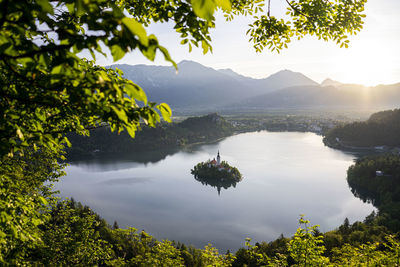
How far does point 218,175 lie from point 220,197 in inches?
479

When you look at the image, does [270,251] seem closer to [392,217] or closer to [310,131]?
[392,217]

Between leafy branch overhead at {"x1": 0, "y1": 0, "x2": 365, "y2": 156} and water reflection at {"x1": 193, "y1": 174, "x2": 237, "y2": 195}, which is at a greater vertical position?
leafy branch overhead at {"x1": 0, "y1": 0, "x2": 365, "y2": 156}

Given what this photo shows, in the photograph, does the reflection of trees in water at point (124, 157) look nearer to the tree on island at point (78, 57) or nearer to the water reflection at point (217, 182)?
the water reflection at point (217, 182)

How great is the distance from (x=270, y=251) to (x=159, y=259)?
25.8m

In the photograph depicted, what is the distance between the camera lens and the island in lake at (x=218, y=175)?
7300cm

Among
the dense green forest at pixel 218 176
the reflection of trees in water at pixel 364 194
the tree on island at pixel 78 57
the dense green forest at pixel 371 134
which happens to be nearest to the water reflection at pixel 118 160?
the dense green forest at pixel 218 176

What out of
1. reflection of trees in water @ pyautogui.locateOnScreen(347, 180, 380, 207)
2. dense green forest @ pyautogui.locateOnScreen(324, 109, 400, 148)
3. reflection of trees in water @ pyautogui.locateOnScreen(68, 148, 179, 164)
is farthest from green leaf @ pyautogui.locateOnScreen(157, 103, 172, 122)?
dense green forest @ pyautogui.locateOnScreen(324, 109, 400, 148)

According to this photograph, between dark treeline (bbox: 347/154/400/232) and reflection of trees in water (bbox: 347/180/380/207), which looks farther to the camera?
reflection of trees in water (bbox: 347/180/380/207)

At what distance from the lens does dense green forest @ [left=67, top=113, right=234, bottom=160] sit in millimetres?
118969

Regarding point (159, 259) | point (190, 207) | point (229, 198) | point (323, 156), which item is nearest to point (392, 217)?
point (229, 198)

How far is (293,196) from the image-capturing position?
6200 cm

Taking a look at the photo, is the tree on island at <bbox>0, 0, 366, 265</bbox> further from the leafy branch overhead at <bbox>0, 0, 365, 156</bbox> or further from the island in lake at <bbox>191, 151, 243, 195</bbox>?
the island in lake at <bbox>191, 151, 243, 195</bbox>

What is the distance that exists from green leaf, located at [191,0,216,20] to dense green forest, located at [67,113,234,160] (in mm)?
119865

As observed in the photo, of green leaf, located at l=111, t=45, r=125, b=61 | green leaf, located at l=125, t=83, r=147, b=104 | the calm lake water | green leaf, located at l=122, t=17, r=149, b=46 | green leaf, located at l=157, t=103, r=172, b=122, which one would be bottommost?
the calm lake water
